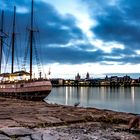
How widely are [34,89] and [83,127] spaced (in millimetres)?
59279

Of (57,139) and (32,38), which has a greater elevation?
(32,38)

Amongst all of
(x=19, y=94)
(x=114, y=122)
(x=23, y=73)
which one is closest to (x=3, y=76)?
(x=23, y=73)

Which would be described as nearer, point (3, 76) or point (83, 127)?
point (83, 127)

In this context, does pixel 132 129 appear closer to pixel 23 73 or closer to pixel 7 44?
pixel 23 73

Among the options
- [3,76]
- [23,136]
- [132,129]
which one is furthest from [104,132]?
[3,76]

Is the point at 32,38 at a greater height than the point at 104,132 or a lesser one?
greater

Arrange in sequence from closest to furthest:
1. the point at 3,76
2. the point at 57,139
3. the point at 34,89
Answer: the point at 57,139 → the point at 34,89 → the point at 3,76

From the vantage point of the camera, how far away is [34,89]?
2766 inches

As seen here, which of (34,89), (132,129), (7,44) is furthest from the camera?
(7,44)

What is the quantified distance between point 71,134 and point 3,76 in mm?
78978

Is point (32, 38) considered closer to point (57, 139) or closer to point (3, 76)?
point (3, 76)

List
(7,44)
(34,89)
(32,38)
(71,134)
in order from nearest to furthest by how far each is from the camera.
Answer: (71,134), (34,89), (32,38), (7,44)

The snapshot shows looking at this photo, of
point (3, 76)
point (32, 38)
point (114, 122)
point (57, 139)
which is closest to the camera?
point (57, 139)

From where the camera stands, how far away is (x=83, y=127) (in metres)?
11.5
